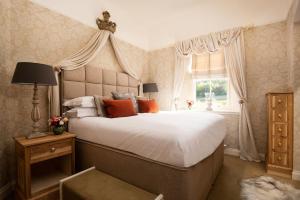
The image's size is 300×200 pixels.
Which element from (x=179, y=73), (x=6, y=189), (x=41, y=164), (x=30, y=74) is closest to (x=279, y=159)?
(x=179, y=73)

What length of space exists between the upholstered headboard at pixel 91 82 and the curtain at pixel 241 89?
2.18 meters

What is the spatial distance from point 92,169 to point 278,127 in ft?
8.92

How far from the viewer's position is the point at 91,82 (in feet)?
9.09

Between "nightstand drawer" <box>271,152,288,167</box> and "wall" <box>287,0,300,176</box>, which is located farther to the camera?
"nightstand drawer" <box>271,152,288,167</box>

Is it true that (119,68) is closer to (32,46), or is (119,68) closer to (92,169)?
(32,46)

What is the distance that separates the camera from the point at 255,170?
2510 millimetres

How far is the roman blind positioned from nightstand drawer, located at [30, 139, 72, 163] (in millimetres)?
2974

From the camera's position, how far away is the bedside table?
5.03 ft

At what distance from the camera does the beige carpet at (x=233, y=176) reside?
185 centimetres

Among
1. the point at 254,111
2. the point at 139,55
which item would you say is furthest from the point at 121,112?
the point at 254,111

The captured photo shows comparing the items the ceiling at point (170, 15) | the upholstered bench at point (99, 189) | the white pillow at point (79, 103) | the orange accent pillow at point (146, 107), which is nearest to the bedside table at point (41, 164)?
the upholstered bench at point (99, 189)

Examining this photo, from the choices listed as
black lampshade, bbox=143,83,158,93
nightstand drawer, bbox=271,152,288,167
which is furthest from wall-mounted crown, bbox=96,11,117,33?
nightstand drawer, bbox=271,152,288,167

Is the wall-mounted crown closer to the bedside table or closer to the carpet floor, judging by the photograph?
the bedside table

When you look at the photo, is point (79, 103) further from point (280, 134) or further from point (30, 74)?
point (280, 134)
